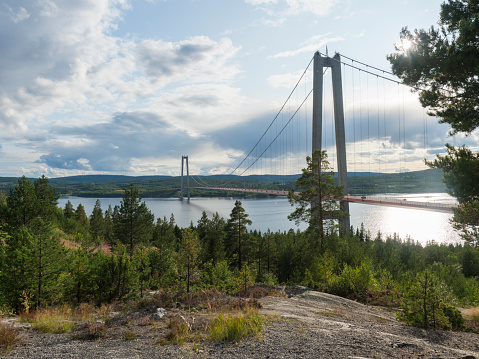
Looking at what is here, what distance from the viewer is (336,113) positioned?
118 feet


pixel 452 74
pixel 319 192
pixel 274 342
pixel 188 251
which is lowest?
pixel 274 342

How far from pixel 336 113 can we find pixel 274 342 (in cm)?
3459

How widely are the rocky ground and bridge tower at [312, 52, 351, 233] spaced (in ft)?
84.3

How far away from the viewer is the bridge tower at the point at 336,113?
1256 inches

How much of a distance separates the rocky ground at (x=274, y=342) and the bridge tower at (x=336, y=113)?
1012 inches

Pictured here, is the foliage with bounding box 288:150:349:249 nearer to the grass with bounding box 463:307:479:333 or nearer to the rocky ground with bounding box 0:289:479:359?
the grass with bounding box 463:307:479:333

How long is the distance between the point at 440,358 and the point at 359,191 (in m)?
61.1

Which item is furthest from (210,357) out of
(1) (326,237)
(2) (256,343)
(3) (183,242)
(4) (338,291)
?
(1) (326,237)

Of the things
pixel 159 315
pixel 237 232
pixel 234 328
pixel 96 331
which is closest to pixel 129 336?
pixel 96 331

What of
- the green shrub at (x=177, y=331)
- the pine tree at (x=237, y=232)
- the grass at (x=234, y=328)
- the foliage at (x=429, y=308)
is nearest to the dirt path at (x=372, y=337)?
the foliage at (x=429, y=308)

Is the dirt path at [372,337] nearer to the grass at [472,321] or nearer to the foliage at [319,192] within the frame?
the grass at [472,321]

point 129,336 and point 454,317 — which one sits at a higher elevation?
point 129,336

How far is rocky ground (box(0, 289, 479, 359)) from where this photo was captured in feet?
17.1

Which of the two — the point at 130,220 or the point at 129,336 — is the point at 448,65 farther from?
the point at 130,220
